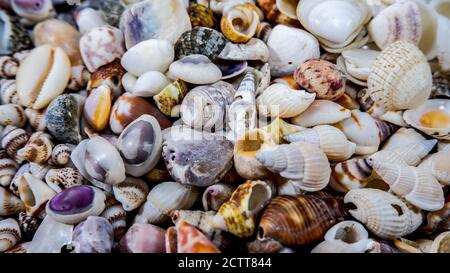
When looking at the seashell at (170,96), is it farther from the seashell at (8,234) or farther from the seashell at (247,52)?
the seashell at (8,234)

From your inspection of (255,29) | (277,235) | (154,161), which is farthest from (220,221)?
(255,29)

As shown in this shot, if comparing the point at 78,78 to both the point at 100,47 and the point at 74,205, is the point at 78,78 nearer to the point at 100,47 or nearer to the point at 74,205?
the point at 100,47

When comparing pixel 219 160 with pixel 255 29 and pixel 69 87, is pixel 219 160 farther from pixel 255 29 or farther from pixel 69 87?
pixel 69 87

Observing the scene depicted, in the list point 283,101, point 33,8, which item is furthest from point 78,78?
point 283,101

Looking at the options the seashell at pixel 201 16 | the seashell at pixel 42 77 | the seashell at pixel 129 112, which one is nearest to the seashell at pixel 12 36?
the seashell at pixel 42 77

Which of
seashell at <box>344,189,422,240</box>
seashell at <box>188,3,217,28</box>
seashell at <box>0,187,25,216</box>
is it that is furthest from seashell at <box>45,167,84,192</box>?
seashell at <box>344,189,422,240</box>

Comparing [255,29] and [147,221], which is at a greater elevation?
[255,29]
